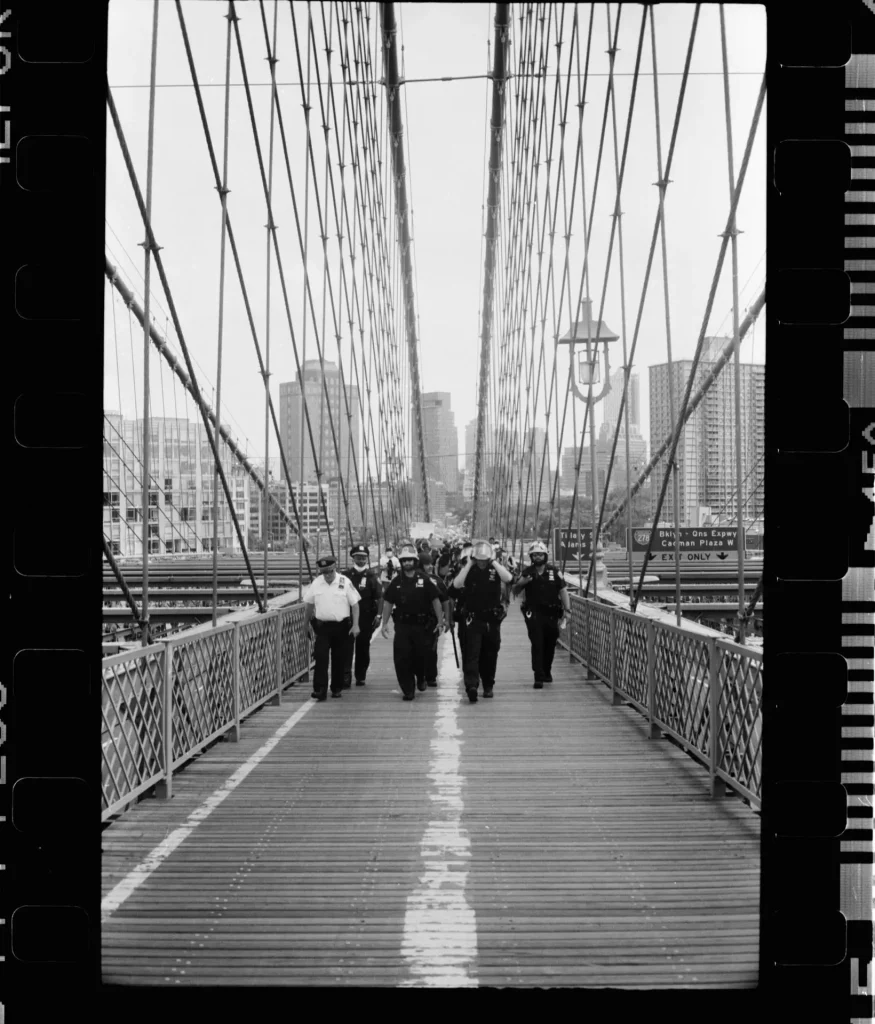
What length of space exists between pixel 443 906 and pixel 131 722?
5.93ft

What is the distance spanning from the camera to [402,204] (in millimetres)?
45281

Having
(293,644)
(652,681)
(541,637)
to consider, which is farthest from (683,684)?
(293,644)

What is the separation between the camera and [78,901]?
246 cm

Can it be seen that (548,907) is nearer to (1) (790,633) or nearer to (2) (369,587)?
(1) (790,633)

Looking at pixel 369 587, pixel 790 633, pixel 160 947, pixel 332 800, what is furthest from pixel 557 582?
pixel 790 633

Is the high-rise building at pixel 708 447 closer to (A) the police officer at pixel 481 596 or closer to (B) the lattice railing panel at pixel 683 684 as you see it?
(A) the police officer at pixel 481 596

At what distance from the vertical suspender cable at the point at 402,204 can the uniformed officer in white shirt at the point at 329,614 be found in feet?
31.9

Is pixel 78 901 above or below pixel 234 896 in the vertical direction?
above

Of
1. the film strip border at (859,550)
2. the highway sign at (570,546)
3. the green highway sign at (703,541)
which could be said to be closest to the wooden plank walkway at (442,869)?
the film strip border at (859,550)

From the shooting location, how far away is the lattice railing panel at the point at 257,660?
291 inches

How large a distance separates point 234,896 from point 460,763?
2.45m

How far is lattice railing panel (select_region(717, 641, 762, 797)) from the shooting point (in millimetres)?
4715

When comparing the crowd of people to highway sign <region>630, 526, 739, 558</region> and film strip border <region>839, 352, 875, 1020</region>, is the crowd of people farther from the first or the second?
highway sign <region>630, 526, 739, 558</region>

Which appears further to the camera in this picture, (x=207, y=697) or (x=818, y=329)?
(x=207, y=697)
